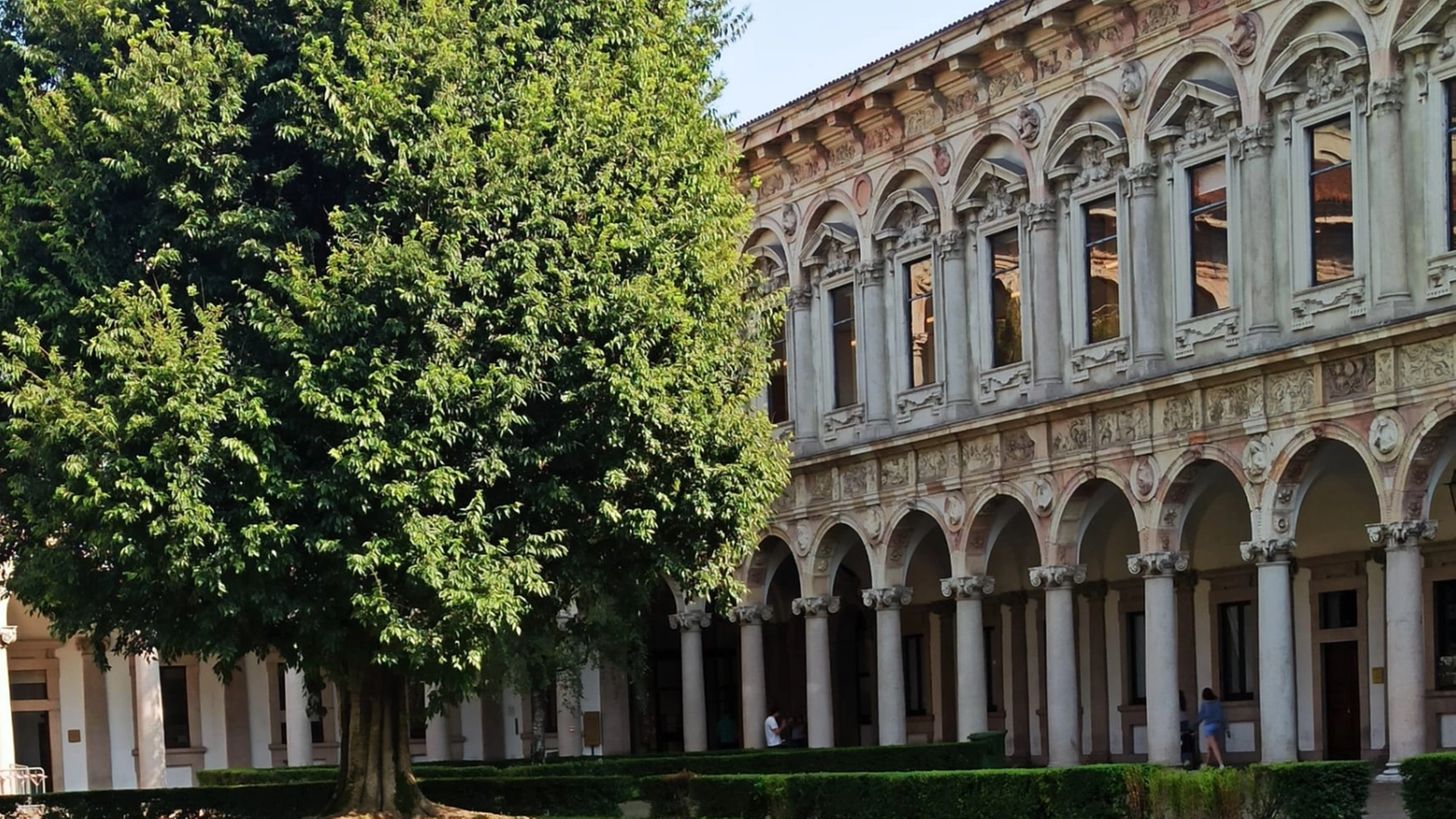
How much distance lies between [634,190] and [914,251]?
1169 cm

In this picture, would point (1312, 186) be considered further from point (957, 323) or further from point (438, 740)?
point (438, 740)

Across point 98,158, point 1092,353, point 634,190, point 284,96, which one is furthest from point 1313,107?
point 98,158

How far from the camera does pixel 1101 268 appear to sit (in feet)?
100

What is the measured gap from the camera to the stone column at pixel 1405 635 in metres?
24.5

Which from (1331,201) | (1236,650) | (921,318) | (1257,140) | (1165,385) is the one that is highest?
(1257,140)

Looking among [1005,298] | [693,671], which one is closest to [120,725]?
[693,671]

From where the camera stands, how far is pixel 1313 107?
87.2 feet

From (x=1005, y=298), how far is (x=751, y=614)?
8.57m

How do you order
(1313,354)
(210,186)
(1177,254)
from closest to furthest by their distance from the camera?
(210,186) → (1313,354) → (1177,254)

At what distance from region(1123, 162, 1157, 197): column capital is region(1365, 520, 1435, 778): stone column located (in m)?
6.42

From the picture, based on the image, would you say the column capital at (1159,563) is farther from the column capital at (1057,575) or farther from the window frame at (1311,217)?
the window frame at (1311,217)

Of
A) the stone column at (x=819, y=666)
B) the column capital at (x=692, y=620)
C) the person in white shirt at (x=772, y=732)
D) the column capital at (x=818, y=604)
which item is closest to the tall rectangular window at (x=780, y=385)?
the column capital at (x=818, y=604)

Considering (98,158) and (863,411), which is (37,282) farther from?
(863,411)

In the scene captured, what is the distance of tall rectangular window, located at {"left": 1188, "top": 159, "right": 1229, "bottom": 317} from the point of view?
2822 centimetres
